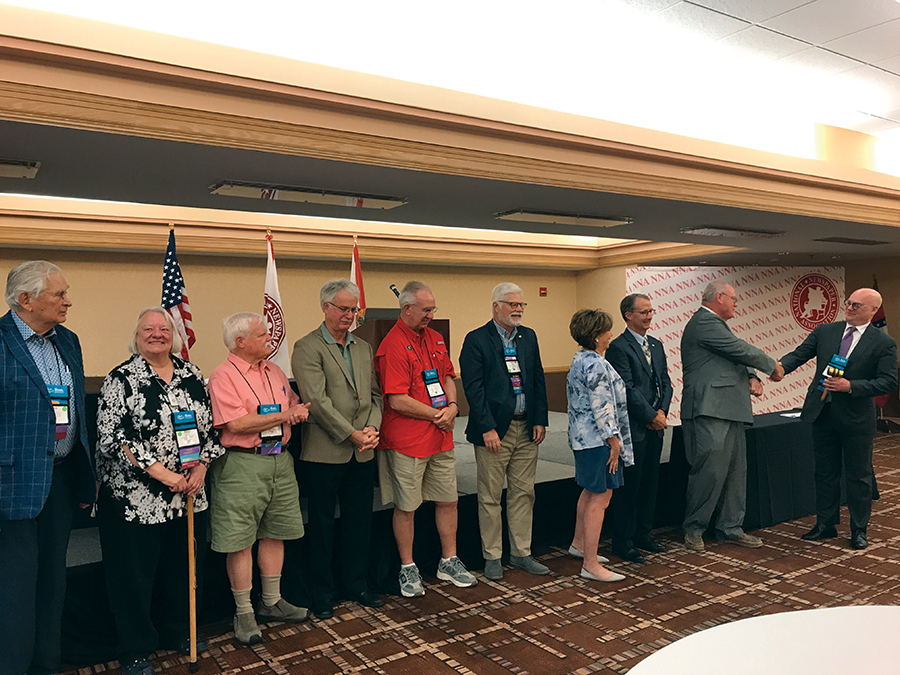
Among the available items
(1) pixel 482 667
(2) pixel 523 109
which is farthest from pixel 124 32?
(1) pixel 482 667

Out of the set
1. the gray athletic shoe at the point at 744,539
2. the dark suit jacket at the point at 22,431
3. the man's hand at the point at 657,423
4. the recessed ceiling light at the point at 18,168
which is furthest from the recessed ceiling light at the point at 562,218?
the dark suit jacket at the point at 22,431

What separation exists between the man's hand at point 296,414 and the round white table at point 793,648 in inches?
81.6

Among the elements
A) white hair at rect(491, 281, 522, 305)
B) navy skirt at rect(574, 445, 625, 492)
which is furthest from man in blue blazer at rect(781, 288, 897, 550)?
white hair at rect(491, 281, 522, 305)

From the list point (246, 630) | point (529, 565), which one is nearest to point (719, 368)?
point (529, 565)

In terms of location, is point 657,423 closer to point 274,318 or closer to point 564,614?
point 564,614

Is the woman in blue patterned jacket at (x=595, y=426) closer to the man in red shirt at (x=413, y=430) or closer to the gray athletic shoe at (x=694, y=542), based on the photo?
the man in red shirt at (x=413, y=430)

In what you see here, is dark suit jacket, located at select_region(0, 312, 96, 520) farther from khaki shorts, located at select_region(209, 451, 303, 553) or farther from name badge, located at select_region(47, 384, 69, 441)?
khaki shorts, located at select_region(209, 451, 303, 553)

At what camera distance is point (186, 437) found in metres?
2.68

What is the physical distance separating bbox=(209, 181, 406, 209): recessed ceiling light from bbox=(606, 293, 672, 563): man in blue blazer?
1.60 meters

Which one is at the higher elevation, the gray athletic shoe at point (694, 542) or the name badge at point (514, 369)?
the name badge at point (514, 369)

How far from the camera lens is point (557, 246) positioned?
9.27 meters

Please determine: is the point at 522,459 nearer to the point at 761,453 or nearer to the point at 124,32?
the point at 761,453

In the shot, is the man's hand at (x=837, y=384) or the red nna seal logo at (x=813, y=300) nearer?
the man's hand at (x=837, y=384)

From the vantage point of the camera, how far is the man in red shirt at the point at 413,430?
340 cm
